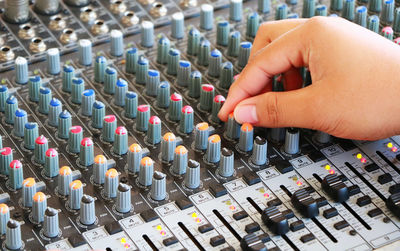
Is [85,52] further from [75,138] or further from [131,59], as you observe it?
[75,138]

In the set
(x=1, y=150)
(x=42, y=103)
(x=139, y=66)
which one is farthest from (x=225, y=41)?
(x=1, y=150)

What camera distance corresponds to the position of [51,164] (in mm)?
2604

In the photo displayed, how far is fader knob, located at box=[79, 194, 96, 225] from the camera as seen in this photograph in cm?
244

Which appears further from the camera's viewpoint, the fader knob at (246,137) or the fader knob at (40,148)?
the fader knob at (246,137)

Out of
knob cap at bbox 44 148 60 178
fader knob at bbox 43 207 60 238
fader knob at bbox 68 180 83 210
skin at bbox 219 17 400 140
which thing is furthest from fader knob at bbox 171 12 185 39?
fader knob at bbox 43 207 60 238

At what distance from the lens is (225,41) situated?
3246 millimetres

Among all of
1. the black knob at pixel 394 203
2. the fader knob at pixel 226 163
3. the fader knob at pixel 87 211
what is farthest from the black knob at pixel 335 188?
the fader knob at pixel 87 211

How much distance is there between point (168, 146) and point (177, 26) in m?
0.71

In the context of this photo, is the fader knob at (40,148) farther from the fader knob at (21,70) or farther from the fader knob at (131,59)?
the fader knob at (131,59)

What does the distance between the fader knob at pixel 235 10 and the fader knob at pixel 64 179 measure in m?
1.11

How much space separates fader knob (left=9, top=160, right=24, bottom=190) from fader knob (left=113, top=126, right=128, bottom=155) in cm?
30

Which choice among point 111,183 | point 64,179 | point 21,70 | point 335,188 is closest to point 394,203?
point 335,188

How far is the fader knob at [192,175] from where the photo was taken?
8.51 ft

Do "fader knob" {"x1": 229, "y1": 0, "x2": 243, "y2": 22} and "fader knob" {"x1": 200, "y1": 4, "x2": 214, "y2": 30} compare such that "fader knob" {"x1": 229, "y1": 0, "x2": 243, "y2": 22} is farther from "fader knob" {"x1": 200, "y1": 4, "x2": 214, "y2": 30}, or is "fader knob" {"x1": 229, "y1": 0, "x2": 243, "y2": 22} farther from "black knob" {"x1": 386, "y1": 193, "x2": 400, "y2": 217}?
"black knob" {"x1": 386, "y1": 193, "x2": 400, "y2": 217}
